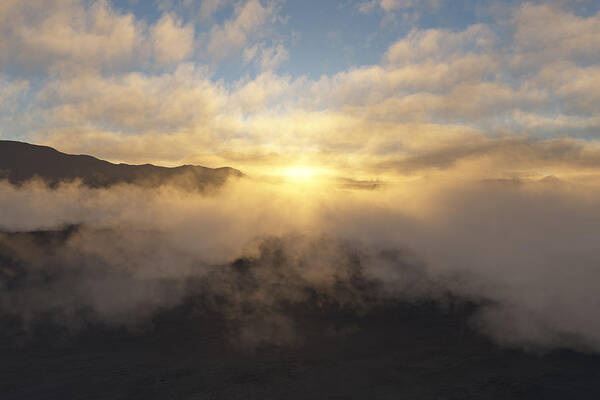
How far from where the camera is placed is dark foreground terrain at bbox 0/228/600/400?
113 feet

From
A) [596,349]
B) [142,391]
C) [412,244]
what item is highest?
[412,244]

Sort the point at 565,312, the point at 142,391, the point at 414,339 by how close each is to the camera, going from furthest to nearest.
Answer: the point at 565,312
the point at 414,339
the point at 142,391

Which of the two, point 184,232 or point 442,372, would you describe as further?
point 184,232

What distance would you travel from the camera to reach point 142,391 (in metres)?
33.7

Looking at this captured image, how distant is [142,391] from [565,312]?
4962 cm

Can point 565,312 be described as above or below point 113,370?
above

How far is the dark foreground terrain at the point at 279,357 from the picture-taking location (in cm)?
3447

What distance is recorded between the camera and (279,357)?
40.6m

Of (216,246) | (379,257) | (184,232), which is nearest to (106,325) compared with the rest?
(216,246)

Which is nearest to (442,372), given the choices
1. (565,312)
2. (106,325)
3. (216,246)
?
(565,312)

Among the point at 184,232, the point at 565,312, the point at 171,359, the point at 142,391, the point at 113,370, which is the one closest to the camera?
the point at 142,391

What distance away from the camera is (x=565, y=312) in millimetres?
50250

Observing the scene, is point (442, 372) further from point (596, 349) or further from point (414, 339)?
point (596, 349)

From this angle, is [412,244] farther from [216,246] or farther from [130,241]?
[130,241]
